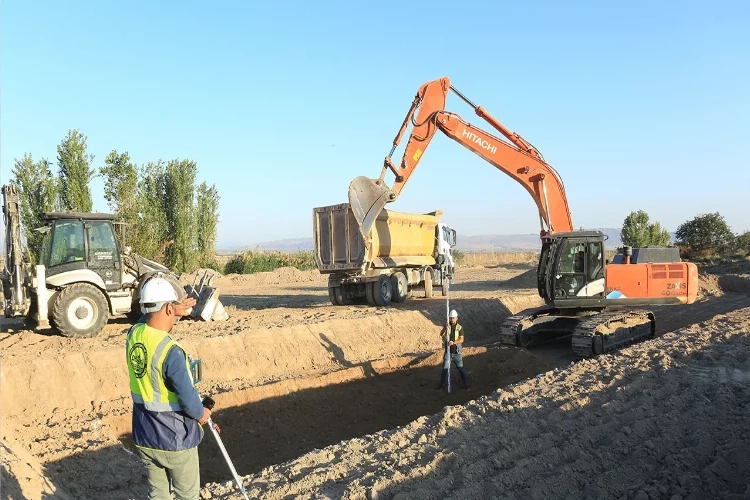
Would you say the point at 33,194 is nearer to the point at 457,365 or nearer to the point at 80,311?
the point at 80,311

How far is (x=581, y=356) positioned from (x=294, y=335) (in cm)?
585

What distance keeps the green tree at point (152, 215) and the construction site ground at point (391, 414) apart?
11536mm

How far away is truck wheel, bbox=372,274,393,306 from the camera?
15508 millimetres

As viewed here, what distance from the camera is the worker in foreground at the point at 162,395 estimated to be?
3.78 metres

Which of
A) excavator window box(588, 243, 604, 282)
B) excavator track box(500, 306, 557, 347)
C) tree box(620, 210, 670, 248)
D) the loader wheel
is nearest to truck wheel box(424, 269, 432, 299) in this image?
excavator track box(500, 306, 557, 347)

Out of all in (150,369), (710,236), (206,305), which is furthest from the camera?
(710,236)

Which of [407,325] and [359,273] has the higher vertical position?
[359,273]

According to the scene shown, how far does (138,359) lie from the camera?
3822 mm

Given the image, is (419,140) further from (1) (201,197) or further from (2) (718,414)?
(1) (201,197)

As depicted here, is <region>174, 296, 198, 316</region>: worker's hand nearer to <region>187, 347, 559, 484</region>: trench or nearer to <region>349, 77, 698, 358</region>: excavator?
<region>187, 347, 559, 484</region>: trench

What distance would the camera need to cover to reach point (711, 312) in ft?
57.1

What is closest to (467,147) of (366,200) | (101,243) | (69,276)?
(366,200)

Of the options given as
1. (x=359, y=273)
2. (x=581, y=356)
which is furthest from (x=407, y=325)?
(x=581, y=356)

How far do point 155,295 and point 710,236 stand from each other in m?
36.2
